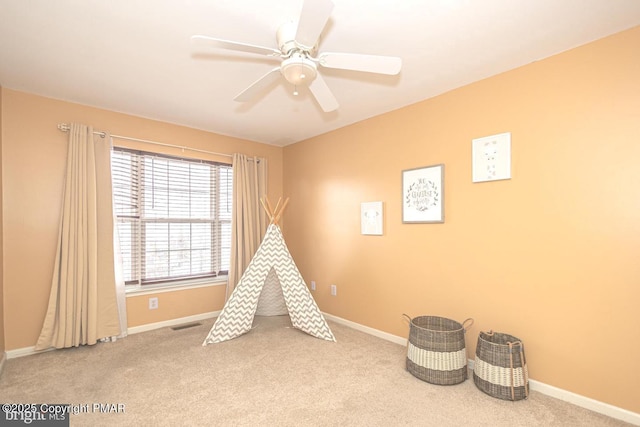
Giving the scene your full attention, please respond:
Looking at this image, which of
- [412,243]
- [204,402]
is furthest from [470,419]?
[204,402]

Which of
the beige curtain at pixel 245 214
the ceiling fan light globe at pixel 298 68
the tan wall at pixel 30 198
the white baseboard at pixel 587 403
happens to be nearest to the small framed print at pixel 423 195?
the white baseboard at pixel 587 403

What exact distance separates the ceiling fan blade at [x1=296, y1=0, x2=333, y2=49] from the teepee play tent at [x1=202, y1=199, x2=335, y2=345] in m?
2.17

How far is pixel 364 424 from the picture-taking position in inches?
72.8

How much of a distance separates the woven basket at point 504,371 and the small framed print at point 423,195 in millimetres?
1102

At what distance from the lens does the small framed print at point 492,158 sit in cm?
237

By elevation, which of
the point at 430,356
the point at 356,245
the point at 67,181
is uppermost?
the point at 67,181

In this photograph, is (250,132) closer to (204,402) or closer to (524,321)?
(204,402)

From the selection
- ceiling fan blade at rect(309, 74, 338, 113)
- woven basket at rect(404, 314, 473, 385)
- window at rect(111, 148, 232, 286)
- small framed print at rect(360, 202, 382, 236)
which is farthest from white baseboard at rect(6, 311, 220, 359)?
ceiling fan blade at rect(309, 74, 338, 113)

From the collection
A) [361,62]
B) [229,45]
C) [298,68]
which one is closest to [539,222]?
[361,62]

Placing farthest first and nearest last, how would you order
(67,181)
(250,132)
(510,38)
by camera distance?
(250,132)
(67,181)
(510,38)

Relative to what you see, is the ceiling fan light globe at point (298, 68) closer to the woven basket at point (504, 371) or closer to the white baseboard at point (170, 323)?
the woven basket at point (504, 371)

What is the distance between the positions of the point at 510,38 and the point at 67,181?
3847mm

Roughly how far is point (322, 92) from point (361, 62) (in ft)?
1.29

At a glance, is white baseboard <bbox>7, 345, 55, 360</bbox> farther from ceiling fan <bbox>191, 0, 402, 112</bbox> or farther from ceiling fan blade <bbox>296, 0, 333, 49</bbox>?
ceiling fan blade <bbox>296, 0, 333, 49</bbox>
